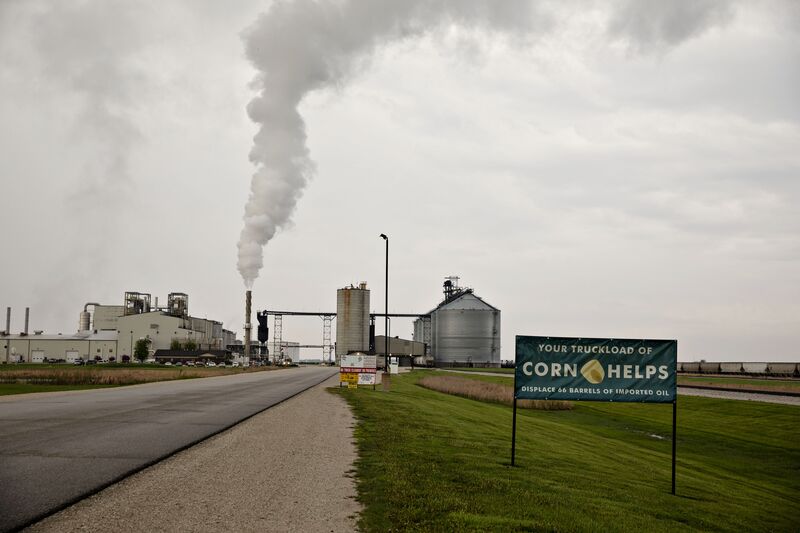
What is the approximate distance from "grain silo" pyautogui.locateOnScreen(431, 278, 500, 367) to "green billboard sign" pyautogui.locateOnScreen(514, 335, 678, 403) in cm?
13357

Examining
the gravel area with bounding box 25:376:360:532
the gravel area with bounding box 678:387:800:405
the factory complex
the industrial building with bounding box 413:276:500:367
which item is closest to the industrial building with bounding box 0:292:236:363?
the factory complex

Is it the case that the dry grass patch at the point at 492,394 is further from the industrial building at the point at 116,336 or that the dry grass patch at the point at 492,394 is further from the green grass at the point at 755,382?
the industrial building at the point at 116,336

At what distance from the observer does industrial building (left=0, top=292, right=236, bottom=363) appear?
513 feet

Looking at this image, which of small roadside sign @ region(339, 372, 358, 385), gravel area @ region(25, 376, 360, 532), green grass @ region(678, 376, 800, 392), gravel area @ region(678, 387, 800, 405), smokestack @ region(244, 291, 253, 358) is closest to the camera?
gravel area @ region(25, 376, 360, 532)

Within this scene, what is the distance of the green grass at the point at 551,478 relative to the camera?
352 inches

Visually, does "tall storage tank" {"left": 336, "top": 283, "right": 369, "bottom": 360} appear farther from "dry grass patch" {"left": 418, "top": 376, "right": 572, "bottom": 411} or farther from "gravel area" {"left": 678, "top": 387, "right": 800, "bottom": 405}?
"gravel area" {"left": 678, "top": 387, "right": 800, "bottom": 405}

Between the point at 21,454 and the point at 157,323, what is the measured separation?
154m

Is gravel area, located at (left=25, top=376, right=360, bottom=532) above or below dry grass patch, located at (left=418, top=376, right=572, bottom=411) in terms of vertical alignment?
above

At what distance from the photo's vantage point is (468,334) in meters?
148

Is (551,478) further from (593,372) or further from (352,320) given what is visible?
(352,320)

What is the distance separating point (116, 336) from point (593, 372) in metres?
164

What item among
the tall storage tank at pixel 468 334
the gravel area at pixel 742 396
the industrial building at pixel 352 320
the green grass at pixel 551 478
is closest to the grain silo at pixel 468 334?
the tall storage tank at pixel 468 334

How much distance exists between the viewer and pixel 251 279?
97.4 metres

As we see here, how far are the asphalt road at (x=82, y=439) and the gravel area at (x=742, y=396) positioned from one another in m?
30.5
